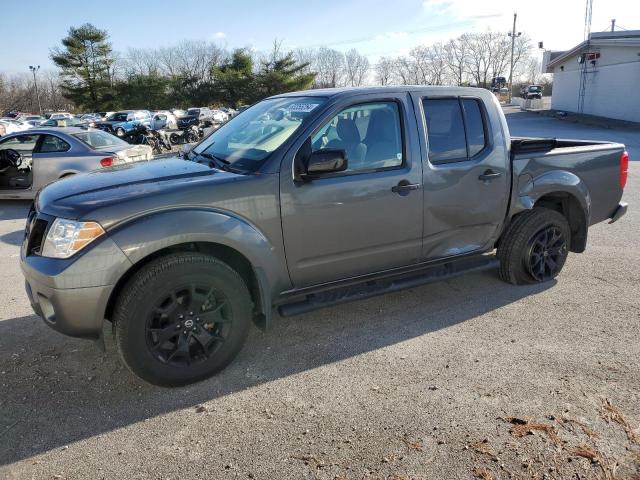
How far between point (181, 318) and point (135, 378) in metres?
0.60

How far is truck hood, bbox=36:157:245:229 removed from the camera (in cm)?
293

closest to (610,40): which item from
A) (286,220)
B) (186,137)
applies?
(186,137)

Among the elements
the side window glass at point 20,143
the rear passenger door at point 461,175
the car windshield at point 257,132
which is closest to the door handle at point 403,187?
the rear passenger door at point 461,175

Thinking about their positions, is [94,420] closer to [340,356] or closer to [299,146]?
[340,356]

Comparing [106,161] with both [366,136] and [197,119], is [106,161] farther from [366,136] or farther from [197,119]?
[197,119]

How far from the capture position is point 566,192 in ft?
15.8

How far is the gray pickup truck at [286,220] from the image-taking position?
297cm

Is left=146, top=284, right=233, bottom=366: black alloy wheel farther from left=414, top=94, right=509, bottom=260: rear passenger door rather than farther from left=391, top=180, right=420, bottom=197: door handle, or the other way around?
left=414, top=94, right=509, bottom=260: rear passenger door

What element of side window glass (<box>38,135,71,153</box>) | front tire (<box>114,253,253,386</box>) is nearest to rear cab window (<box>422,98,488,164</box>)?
front tire (<box>114,253,253,386</box>)

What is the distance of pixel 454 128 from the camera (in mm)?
4188

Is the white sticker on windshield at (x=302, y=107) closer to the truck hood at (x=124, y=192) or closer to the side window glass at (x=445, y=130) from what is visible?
the truck hood at (x=124, y=192)

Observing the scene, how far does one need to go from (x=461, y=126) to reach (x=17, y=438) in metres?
3.83

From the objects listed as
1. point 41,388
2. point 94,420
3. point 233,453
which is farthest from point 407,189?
point 41,388

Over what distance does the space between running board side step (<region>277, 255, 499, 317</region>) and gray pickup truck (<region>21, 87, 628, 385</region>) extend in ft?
0.04
